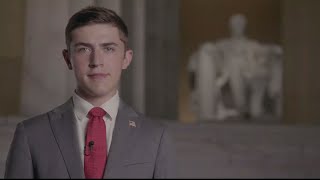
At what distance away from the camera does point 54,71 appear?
82 centimetres

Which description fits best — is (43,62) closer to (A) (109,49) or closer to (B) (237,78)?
(A) (109,49)

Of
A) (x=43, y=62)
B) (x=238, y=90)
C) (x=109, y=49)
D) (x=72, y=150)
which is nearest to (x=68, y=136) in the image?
(x=72, y=150)

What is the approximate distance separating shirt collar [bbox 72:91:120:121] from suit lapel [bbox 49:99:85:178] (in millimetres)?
12

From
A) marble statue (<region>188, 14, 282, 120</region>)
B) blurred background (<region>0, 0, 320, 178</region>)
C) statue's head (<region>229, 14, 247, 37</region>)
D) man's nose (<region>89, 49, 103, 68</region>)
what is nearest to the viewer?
man's nose (<region>89, 49, 103, 68</region>)

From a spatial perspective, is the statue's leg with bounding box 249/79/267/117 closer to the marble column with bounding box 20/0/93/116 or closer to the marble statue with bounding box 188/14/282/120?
the marble statue with bounding box 188/14/282/120

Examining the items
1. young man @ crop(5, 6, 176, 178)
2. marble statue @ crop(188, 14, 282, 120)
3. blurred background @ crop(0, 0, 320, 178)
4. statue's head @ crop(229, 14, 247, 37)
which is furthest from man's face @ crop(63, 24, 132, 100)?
statue's head @ crop(229, 14, 247, 37)

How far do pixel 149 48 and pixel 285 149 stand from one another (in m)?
0.30

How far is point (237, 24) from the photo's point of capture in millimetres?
1081

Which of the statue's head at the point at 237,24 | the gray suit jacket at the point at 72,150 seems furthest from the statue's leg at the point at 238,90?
the gray suit jacket at the point at 72,150

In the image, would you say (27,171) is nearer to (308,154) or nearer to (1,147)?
(1,147)

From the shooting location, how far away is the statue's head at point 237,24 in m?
1.05

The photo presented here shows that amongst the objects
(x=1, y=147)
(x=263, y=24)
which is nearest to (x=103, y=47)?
(x=1, y=147)

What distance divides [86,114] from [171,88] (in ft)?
0.96

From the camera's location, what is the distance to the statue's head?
105 centimetres
